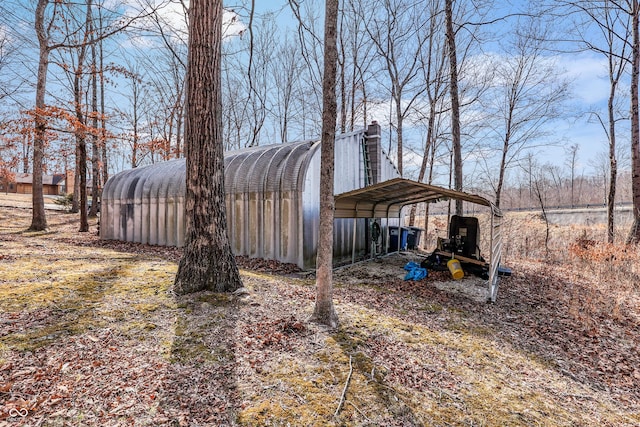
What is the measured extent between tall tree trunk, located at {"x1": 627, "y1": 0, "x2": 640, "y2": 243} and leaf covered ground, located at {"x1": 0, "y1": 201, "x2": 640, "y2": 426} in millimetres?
6369

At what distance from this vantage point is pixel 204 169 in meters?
4.70

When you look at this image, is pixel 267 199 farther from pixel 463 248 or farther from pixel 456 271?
pixel 463 248

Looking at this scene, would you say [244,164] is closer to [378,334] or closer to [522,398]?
[378,334]

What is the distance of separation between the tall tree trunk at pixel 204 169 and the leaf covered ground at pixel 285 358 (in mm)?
359

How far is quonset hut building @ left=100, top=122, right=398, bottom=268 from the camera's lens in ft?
28.6

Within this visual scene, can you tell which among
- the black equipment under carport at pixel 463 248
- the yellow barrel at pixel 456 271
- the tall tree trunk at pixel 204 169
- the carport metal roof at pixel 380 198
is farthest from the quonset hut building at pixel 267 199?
the tall tree trunk at pixel 204 169

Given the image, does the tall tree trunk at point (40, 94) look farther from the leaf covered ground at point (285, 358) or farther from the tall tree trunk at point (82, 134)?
the leaf covered ground at point (285, 358)

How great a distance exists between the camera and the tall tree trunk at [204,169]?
15.3 feet

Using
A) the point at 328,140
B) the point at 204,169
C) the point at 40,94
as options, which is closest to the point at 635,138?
the point at 328,140

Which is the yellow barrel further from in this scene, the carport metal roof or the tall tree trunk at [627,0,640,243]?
the tall tree trunk at [627,0,640,243]

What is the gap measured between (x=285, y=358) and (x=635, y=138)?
13859mm

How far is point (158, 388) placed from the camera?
2557 millimetres

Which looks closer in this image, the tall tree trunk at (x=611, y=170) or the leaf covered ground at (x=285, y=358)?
the leaf covered ground at (x=285, y=358)

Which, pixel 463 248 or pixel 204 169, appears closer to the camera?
pixel 204 169
